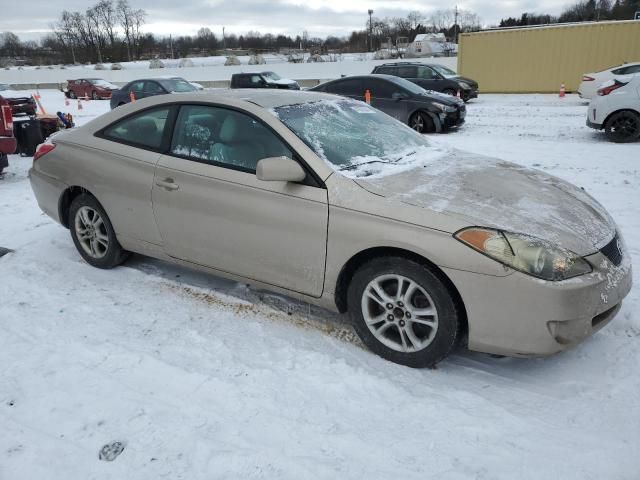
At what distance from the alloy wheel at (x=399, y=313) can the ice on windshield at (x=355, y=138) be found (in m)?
0.72

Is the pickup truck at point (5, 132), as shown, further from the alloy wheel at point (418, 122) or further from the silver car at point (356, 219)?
the alloy wheel at point (418, 122)

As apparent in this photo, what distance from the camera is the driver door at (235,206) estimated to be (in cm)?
322

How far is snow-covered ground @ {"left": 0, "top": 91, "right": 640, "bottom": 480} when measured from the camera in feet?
7.79

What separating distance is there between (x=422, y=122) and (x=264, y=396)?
10348 mm

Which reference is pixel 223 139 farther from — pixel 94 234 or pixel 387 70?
pixel 387 70

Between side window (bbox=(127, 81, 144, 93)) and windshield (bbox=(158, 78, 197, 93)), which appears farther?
side window (bbox=(127, 81, 144, 93))

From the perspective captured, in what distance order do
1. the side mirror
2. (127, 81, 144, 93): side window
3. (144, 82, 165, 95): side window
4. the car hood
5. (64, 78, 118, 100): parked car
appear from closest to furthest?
the car hood
the side mirror
(144, 82, 165, 95): side window
(127, 81, 144, 93): side window
(64, 78, 118, 100): parked car

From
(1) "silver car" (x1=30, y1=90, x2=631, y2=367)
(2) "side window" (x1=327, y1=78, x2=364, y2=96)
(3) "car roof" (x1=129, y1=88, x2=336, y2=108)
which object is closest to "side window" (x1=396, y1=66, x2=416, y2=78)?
(2) "side window" (x1=327, y1=78, x2=364, y2=96)

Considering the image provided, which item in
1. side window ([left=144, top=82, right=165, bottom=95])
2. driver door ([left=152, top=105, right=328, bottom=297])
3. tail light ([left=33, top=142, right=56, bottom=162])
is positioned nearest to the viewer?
driver door ([left=152, top=105, right=328, bottom=297])

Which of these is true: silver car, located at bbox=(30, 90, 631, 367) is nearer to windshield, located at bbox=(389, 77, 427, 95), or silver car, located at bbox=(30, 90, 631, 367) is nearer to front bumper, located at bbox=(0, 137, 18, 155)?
front bumper, located at bbox=(0, 137, 18, 155)

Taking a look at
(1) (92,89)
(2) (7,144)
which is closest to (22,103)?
(2) (7,144)

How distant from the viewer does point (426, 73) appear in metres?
18.4

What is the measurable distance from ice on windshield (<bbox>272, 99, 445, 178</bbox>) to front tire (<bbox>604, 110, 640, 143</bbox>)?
25.1 ft

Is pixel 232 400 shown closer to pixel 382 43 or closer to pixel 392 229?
pixel 392 229
